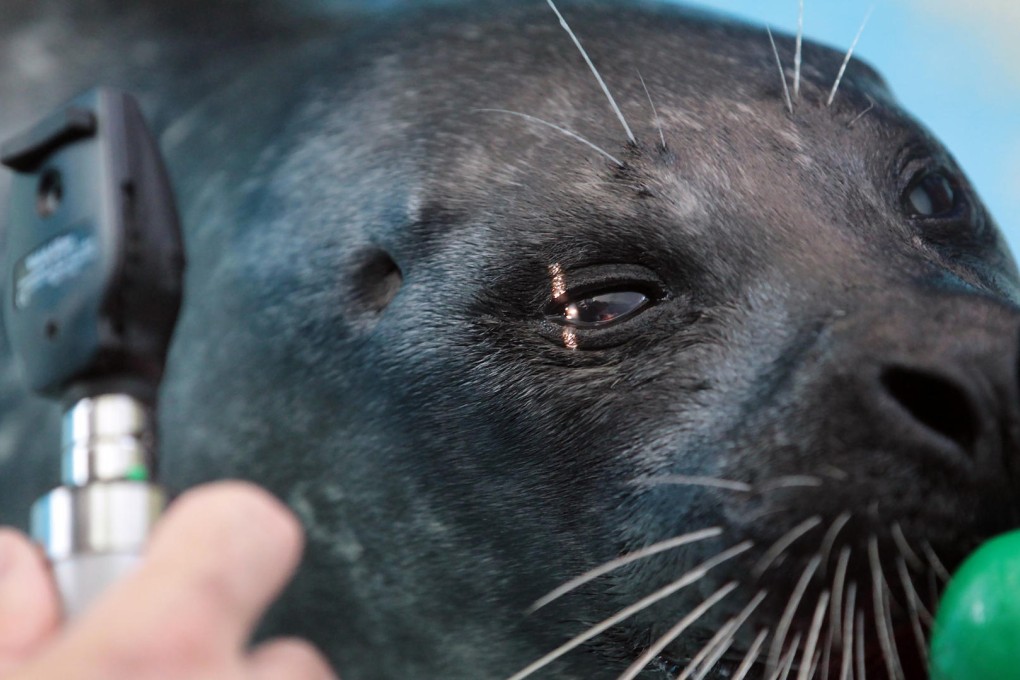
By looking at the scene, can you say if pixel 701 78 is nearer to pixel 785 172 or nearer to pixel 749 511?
pixel 785 172

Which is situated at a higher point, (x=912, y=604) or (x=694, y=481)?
(x=694, y=481)

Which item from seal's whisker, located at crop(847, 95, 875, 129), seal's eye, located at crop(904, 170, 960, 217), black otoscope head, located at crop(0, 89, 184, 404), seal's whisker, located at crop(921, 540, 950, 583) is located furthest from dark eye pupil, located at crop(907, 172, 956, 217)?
black otoscope head, located at crop(0, 89, 184, 404)

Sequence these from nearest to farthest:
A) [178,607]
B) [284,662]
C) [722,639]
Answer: [178,607] < [284,662] < [722,639]

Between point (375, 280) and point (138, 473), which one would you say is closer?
point (138, 473)

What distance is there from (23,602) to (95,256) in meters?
0.30

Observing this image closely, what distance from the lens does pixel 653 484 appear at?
4.38ft

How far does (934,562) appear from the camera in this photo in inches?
43.6

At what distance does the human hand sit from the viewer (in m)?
0.56

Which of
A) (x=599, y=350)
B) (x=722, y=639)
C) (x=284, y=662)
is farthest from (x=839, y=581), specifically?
(x=284, y=662)

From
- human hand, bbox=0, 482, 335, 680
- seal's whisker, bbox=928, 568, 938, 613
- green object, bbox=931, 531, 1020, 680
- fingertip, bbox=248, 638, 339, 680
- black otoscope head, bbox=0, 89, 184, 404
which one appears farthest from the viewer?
seal's whisker, bbox=928, 568, 938, 613

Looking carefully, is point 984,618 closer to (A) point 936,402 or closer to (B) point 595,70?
(A) point 936,402

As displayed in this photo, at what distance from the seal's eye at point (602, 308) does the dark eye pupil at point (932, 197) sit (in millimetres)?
384

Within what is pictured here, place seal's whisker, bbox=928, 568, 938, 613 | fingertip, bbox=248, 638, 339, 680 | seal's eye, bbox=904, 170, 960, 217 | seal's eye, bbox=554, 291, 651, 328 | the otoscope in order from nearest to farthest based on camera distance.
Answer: fingertip, bbox=248, 638, 339, 680 → the otoscope → seal's whisker, bbox=928, 568, 938, 613 → seal's eye, bbox=554, 291, 651, 328 → seal's eye, bbox=904, 170, 960, 217

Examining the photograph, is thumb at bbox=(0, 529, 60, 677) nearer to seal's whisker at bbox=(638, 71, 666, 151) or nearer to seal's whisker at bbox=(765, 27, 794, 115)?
seal's whisker at bbox=(638, 71, 666, 151)
